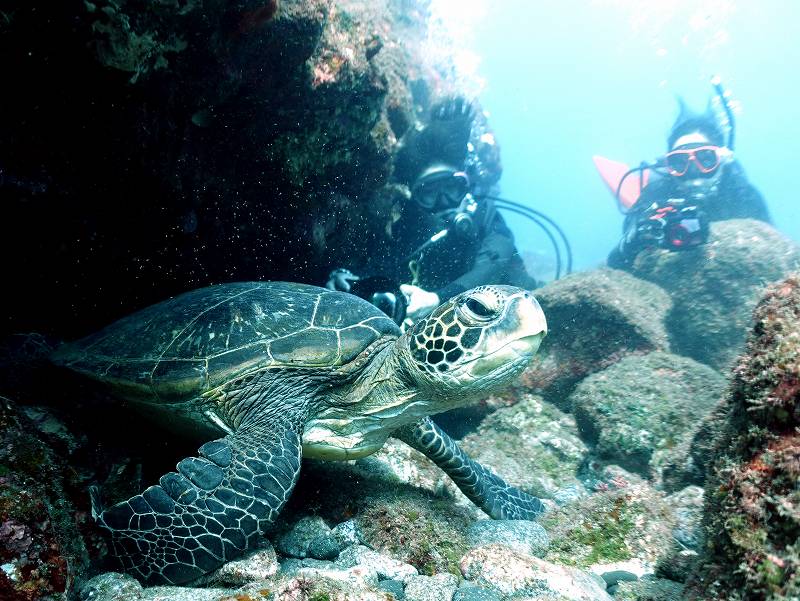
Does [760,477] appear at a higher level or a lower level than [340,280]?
higher

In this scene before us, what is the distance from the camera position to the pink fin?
12851 mm

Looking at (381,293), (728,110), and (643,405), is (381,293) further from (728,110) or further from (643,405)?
(728,110)

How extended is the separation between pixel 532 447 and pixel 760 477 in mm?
4012

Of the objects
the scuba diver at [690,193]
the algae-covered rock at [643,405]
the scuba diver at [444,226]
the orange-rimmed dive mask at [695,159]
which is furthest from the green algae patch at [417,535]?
the orange-rimmed dive mask at [695,159]

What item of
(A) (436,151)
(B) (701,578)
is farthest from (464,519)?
(A) (436,151)

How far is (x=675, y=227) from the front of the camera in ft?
28.3

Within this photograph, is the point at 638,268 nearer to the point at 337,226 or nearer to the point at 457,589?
the point at 337,226

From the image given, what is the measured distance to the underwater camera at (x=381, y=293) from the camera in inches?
237

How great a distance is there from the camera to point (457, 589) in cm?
189

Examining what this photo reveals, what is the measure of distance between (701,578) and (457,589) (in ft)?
3.13

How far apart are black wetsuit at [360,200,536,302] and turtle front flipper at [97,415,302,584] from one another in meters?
5.24

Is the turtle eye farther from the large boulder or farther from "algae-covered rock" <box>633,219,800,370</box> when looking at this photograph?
"algae-covered rock" <box>633,219,800,370</box>

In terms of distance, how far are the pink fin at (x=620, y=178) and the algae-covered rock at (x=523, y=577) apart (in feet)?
40.7

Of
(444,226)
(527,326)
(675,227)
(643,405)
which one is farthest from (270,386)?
(675,227)
